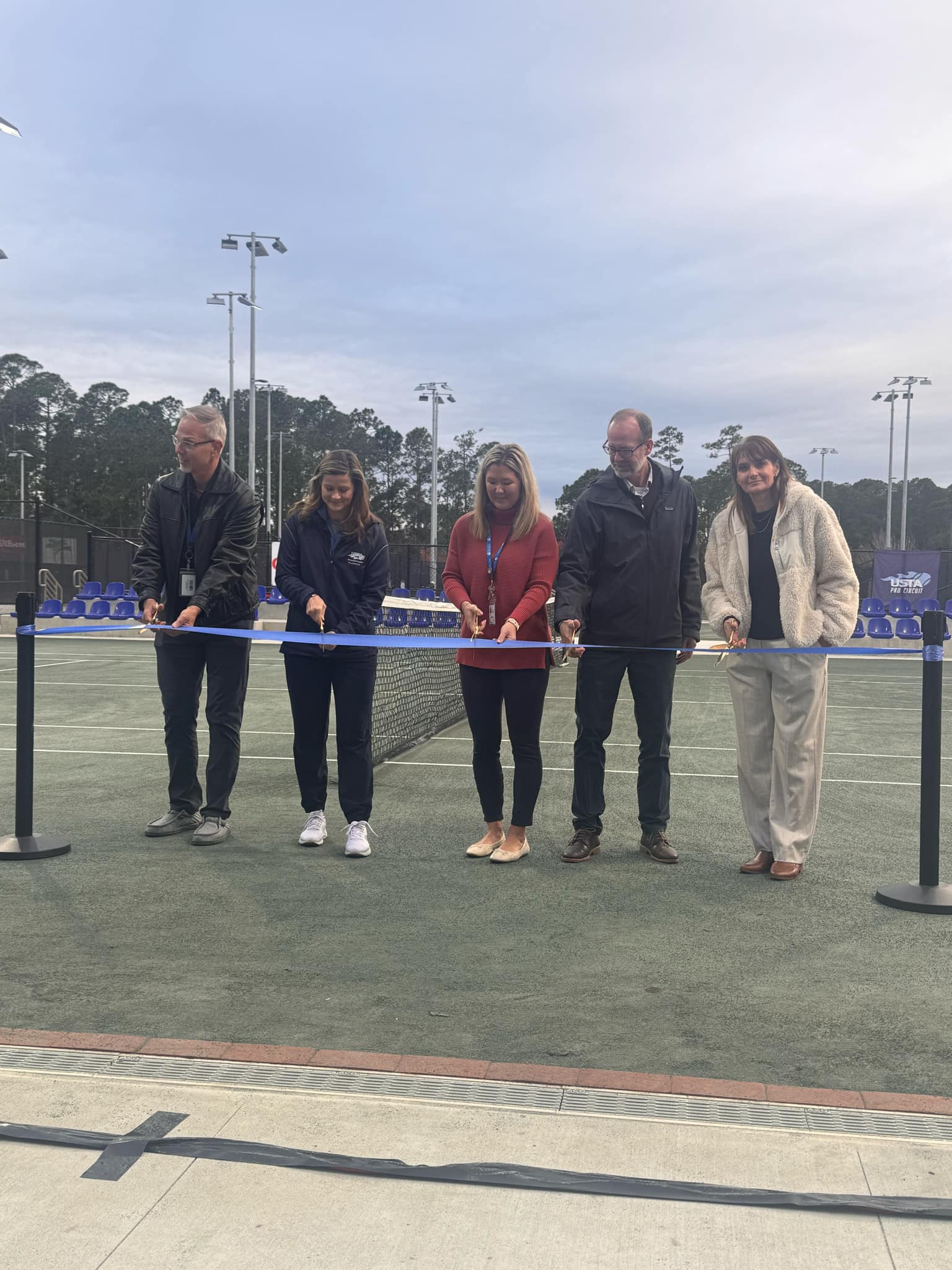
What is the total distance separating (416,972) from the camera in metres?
3.80

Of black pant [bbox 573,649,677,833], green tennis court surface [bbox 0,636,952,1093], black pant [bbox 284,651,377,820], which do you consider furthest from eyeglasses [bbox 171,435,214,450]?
black pant [bbox 573,649,677,833]

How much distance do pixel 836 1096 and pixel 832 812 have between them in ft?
13.4

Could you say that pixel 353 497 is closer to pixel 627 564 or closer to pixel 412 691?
pixel 627 564

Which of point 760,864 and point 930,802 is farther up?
point 930,802

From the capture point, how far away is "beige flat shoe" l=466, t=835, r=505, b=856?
5.45 metres

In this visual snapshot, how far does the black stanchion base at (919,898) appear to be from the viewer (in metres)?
4.57

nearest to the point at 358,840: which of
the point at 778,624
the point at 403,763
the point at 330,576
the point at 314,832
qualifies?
the point at 314,832

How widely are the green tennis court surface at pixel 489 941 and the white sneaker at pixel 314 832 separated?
12cm

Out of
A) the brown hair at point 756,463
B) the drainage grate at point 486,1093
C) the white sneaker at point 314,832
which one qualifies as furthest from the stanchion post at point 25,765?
the brown hair at point 756,463

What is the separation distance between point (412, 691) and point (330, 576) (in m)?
5.98

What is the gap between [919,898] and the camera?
464cm

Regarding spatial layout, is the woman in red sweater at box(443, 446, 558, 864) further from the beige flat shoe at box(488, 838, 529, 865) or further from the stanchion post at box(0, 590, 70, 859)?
the stanchion post at box(0, 590, 70, 859)

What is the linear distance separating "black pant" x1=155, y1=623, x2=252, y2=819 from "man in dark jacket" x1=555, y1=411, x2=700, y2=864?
67.1 inches

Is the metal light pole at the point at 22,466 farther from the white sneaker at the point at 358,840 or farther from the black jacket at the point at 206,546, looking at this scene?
the white sneaker at the point at 358,840
